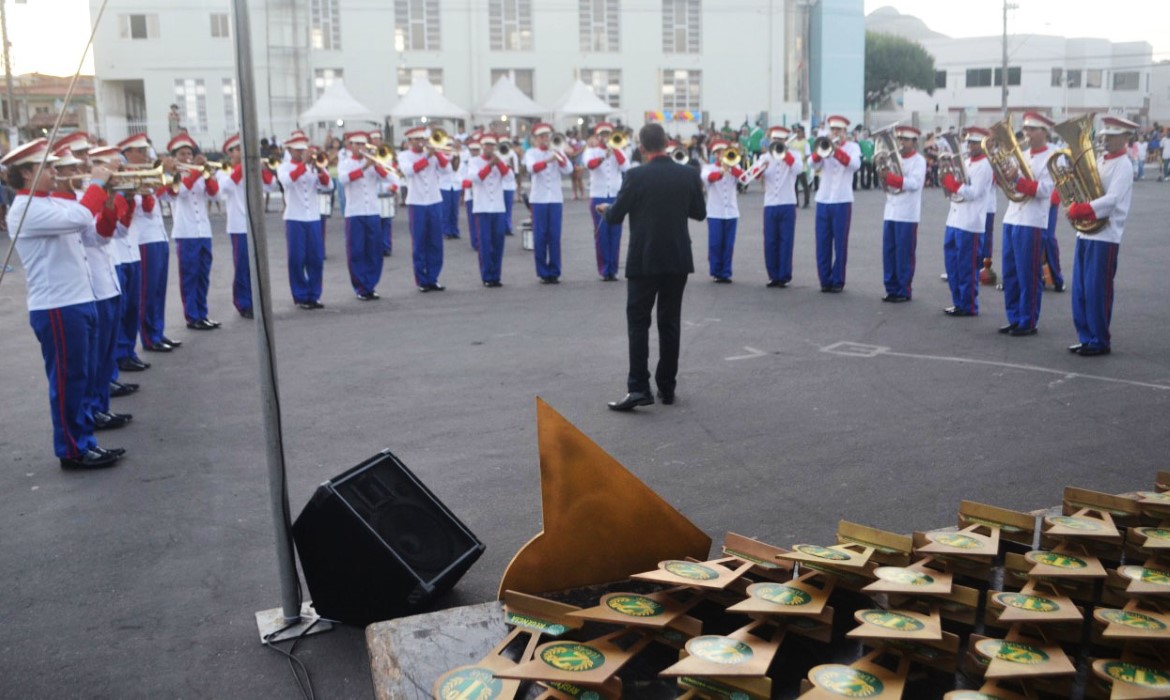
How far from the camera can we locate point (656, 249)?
777cm

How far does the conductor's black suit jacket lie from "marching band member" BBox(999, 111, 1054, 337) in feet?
13.6

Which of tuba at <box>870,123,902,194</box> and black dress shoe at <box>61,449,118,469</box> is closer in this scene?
black dress shoe at <box>61,449,118,469</box>

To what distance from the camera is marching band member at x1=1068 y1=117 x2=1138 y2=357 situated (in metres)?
8.95


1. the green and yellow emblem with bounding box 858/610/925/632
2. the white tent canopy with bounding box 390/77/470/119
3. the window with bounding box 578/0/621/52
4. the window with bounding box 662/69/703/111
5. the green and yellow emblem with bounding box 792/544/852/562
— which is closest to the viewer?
the green and yellow emblem with bounding box 858/610/925/632

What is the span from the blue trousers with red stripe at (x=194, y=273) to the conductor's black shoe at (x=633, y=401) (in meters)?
6.08

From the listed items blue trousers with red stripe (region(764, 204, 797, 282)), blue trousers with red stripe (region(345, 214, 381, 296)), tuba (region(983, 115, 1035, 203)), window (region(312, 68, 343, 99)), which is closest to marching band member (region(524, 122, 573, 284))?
blue trousers with red stripe (region(345, 214, 381, 296))

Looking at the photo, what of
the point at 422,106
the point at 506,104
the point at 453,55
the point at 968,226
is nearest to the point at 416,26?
the point at 453,55

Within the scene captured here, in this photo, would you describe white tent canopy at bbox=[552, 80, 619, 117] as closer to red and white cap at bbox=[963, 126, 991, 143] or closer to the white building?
the white building

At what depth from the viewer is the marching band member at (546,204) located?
1444 centimetres

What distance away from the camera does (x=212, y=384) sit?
29.7 ft

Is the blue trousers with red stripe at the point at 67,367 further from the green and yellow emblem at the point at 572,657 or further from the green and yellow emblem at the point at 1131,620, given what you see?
the green and yellow emblem at the point at 1131,620

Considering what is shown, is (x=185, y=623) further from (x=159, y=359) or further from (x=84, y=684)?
(x=159, y=359)

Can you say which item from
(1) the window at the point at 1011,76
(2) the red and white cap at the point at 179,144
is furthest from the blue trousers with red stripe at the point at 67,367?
(1) the window at the point at 1011,76

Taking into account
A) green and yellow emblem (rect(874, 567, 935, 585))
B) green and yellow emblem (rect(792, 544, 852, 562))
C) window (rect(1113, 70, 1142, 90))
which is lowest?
green and yellow emblem (rect(874, 567, 935, 585))
